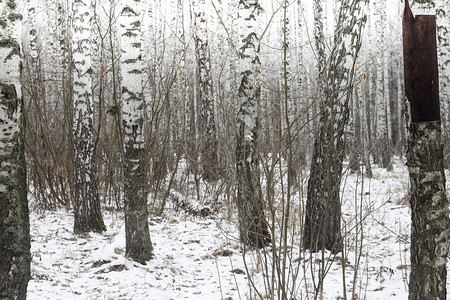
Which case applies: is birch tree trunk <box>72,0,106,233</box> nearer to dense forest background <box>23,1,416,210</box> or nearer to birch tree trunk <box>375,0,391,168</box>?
dense forest background <box>23,1,416,210</box>

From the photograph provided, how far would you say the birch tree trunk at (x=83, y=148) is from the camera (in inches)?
257

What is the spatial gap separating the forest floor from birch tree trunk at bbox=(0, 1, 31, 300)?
1.22 metres

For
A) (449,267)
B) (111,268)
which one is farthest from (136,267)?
(449,267)

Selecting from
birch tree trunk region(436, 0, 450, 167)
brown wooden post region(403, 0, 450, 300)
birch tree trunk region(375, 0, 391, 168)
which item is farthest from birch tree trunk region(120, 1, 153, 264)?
birch tree trunk region(375, 0, 391, 168)

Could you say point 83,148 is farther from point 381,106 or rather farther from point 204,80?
point 381,106

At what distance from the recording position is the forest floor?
4078mm

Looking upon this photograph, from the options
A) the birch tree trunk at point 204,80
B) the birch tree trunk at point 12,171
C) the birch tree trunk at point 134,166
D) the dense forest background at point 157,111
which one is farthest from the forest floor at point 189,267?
the birch tree trunk at point 204,80

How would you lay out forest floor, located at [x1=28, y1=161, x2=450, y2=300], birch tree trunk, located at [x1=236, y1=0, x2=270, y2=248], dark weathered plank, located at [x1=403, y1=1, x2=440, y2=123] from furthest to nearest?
birch tree trunk, located at [x1=236, y1=0, x2=270, y2=248] → forest floor, located at [x1=28, y1=161, x2=450, y2=300] → dark weathered plank, located at [x1=403, y1=1, x2=440, y2=123]

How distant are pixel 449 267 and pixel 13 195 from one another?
14.7 ft

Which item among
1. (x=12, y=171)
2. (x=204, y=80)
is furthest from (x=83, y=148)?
(x=204, y=80)

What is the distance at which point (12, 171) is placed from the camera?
9.22 ft

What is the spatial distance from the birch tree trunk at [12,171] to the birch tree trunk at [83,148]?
3.74 meters

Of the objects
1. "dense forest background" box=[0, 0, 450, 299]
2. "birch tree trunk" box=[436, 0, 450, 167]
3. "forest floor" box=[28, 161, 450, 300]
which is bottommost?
"forest floor" box=[28, 161, 450, 300]

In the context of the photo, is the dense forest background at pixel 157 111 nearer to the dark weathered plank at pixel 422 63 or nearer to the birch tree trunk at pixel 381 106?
the birch tree trunk at pixel 381 106
